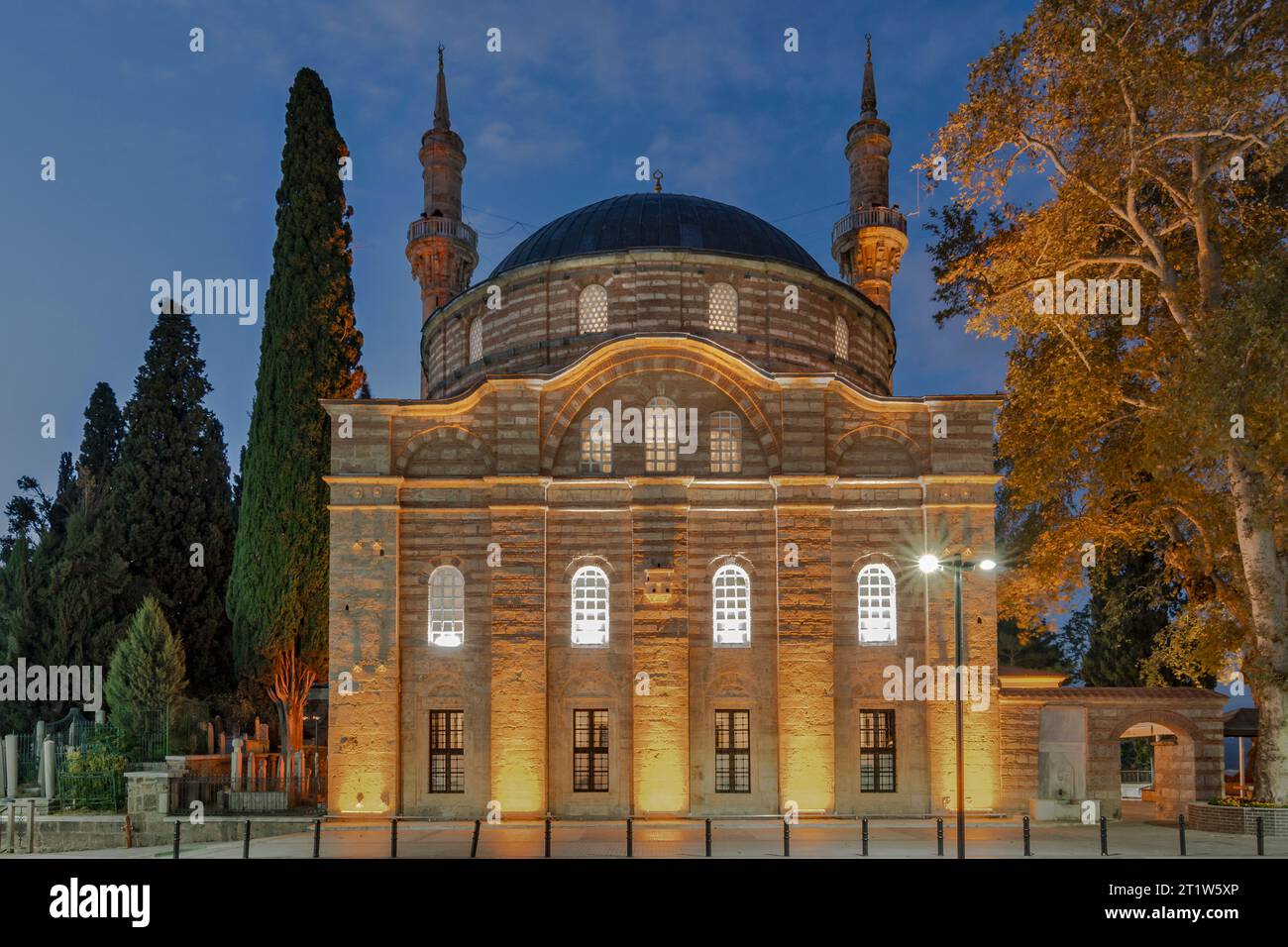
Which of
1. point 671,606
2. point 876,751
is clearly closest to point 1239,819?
point 876,751

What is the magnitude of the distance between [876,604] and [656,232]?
12.9 m

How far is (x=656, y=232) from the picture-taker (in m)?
33.3

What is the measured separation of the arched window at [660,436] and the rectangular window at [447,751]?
7.64 meters

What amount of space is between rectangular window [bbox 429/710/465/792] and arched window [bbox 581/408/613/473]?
22.1 feet

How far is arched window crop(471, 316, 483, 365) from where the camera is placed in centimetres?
3347

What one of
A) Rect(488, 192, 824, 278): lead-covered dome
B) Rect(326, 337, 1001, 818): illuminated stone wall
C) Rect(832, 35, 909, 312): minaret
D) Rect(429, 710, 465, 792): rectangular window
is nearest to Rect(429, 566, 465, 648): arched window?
Rect(326, 337, 1001, 818): illuminated stone wall

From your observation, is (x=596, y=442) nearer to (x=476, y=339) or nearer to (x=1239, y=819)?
(x=476, y=339)

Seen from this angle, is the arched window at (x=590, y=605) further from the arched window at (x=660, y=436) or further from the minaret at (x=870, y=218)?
the minaret at (x=870, y=218)

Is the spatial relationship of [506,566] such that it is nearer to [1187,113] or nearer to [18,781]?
[18,781]

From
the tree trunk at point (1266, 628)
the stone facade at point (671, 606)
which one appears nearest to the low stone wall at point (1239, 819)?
the tree trunk at point (1266, 628)

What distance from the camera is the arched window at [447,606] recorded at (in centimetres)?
2738

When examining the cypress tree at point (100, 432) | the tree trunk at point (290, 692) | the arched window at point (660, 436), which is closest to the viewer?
the arched window at point (660, 436)
